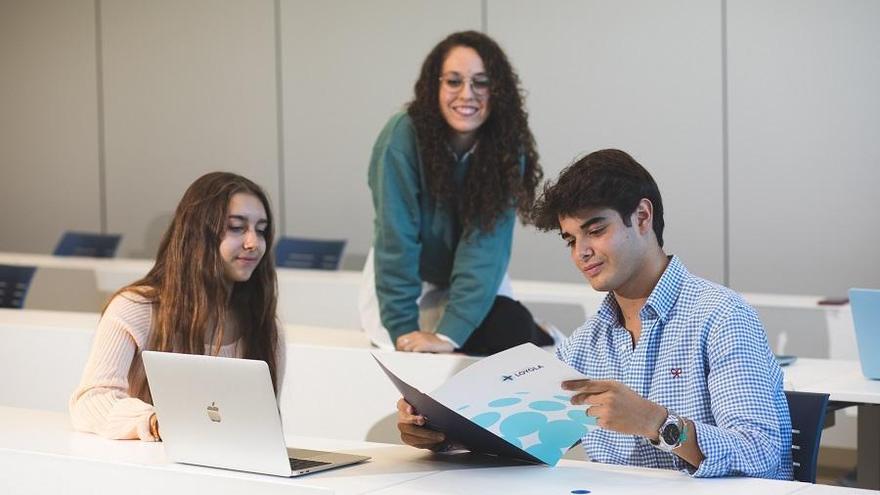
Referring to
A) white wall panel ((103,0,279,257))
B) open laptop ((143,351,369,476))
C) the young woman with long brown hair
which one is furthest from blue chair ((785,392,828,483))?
white wall panel ((103,0,279,257))

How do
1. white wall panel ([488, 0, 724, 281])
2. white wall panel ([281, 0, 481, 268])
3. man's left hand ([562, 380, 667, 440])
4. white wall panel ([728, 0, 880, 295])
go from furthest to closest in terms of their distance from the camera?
1. white wall panel ([281, 0, 481, 268])
2. white wall panel ([488, 0, 724, 281])
3. white wall panel ([728, 0, 880, 295])
4. man's left hand ([562, 380, 667, 440])

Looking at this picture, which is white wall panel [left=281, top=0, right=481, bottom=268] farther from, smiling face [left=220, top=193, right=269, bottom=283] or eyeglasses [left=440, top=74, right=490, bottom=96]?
smiling face [left=220, top=193, right=269, bottom=283]

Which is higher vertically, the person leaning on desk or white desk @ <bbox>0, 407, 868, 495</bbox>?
the person leaning on desk

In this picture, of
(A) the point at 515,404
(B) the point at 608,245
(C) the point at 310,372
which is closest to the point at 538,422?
(A) the point at 515,404

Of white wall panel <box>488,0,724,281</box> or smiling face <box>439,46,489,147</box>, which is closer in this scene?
smiling face <box>439,46,489,147</box>

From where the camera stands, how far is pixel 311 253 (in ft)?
23.4

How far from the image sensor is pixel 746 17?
702 cm

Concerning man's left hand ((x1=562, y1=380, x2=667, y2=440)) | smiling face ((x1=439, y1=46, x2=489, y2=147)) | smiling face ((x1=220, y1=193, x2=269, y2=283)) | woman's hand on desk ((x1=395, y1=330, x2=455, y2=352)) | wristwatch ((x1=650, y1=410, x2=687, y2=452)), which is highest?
smiling face ((x1=439, y1=46, x2=489, y2=147))

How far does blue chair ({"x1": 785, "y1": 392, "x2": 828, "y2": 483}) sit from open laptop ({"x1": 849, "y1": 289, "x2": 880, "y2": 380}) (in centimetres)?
108

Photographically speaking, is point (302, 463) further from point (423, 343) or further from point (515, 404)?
point (423, 343)

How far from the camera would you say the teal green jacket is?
12.9ft

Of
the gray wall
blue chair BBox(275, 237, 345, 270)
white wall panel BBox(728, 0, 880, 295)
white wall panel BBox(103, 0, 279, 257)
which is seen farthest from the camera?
white wall panel BBox(103, 0, 279, 257)

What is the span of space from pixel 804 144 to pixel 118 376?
495 cm

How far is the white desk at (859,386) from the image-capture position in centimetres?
344
